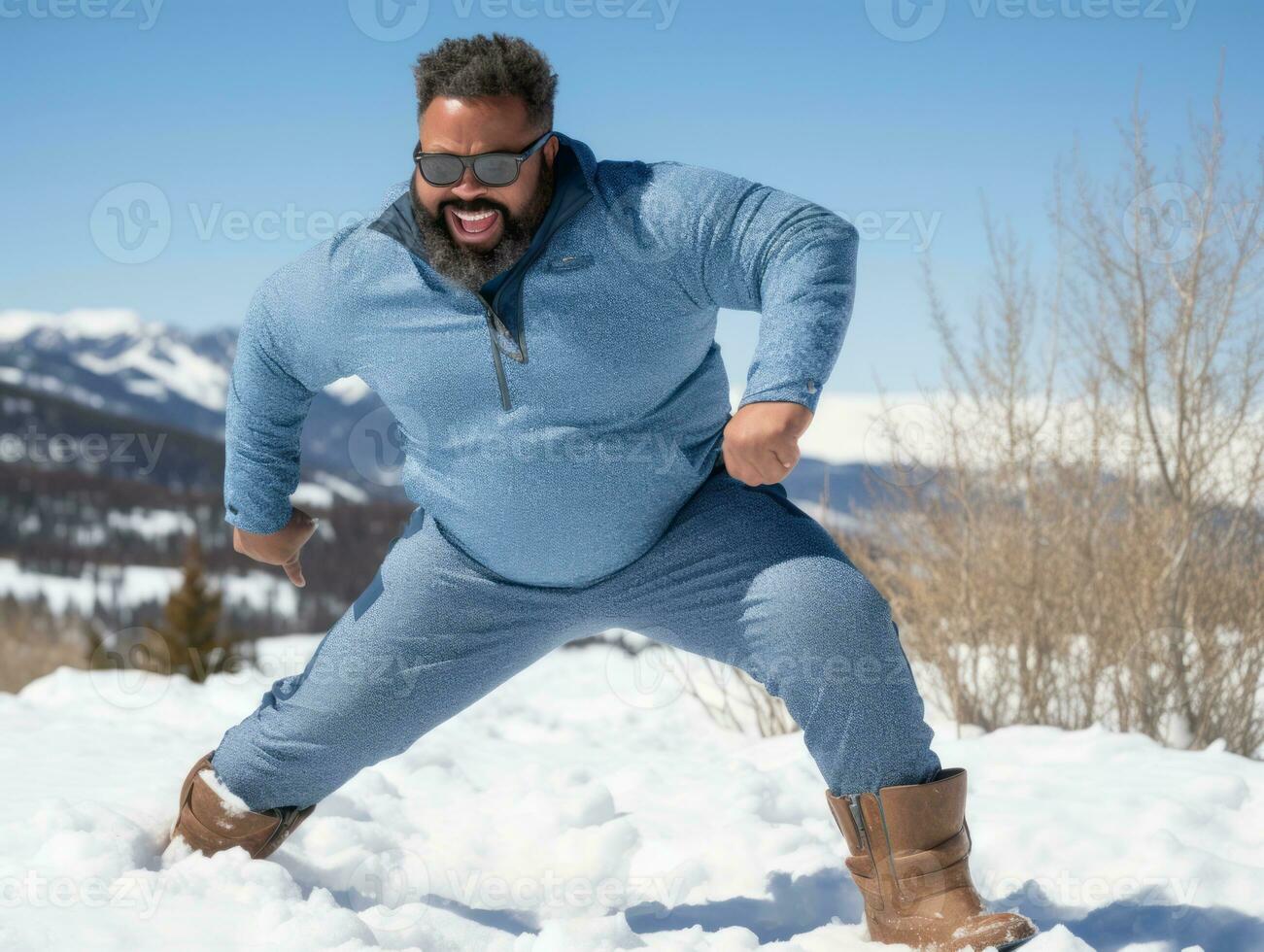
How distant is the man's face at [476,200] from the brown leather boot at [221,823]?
47.2 inches

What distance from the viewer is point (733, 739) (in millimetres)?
5141

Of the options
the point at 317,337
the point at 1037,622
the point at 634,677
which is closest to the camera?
the point at 317,337

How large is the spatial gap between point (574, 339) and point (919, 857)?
1.05 meters

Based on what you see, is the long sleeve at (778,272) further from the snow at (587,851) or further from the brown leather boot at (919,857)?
the snow at (587,851)

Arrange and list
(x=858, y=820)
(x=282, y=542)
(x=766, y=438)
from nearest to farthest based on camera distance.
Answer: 1. (x=766, y=438)
2. (x=858, y=820)
3. (x=282, y=542)

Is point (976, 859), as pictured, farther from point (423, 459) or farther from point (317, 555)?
point (317, 555)

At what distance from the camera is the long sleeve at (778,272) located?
174 centimetres

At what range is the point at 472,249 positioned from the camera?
202 centimetres

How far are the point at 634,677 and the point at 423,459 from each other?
451cm

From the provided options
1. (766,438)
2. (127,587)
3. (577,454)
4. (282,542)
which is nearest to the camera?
(766,438)

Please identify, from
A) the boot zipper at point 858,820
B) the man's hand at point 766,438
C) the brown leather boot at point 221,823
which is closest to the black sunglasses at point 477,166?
the man's hand at point 766,438

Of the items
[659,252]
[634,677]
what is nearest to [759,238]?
[659,252]

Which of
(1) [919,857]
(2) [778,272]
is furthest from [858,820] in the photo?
(2) [778,272]

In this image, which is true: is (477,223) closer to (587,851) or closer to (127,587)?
(587,851)
